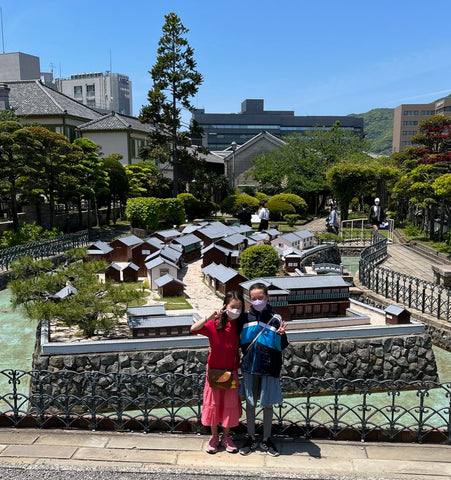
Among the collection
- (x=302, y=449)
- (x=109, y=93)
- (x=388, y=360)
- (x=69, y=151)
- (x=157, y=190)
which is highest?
(x=109, y=93)

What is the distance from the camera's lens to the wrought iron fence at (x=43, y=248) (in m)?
18.7

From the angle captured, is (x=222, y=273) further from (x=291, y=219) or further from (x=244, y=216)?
(x=291, y=219)

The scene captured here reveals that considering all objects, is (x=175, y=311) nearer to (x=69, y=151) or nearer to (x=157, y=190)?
(x=69, y=151)

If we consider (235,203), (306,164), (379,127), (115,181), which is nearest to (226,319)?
(115,181)

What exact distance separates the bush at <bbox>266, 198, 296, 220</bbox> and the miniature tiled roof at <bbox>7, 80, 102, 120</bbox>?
20.4 meters

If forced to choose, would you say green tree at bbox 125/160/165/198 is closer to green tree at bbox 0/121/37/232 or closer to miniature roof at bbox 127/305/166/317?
green tree at bbox 0/121/37/232

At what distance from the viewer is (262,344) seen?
200 inches

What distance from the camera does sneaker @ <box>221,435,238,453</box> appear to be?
202 inches

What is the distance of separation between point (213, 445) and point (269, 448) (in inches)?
24.9

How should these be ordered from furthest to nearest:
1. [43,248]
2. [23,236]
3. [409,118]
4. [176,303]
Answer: [409,118] < [23,236] < [43,248] < [176,303]

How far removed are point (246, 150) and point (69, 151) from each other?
2693 centimetres

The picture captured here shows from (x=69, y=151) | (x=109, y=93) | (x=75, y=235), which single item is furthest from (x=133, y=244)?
(x=109, y=93)

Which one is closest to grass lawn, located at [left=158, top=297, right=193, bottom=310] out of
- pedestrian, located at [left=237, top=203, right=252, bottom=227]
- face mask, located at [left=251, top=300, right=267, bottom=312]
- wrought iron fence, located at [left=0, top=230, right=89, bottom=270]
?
wrought iron fence, located at [left=0, top=230, right=89, bottom=270]

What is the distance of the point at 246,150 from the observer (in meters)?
49.9
